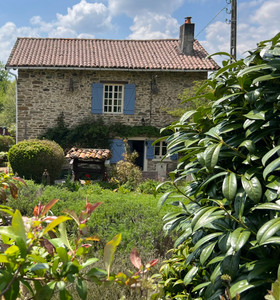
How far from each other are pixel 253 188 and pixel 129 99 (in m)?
13.0

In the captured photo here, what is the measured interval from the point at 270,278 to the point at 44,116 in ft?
44.6

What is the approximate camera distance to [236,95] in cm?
198

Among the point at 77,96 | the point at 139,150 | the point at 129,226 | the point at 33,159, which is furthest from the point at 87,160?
the point at 129,226

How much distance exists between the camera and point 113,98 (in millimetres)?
14602

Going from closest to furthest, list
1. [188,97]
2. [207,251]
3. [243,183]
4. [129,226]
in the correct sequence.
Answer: [243,183]
[207,251]
[129,226]
[188,97]

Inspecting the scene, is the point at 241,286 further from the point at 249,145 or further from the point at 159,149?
the point at 159,149

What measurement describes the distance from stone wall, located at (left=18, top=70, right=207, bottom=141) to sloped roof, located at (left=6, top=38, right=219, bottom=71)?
41 centimetres

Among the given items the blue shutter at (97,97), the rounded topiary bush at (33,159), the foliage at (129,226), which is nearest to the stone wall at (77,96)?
the blue shutter at (97,97)

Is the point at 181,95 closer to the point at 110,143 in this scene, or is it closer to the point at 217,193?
the point at 110,143

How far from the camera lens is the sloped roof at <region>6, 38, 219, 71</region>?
1402cm

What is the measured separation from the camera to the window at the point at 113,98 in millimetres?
14336

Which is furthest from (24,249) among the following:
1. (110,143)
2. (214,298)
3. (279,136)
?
(110,143)

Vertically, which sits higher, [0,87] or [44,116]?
[0,87]

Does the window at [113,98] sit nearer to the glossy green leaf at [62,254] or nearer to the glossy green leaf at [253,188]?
Answer: the glossy green leaf at [253,188]
